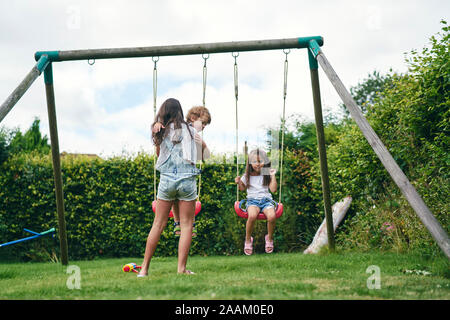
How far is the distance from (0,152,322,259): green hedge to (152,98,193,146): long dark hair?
4046 millimetres

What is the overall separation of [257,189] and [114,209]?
3.38m

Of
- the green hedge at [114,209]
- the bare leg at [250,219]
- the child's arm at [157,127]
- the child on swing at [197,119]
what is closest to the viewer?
the child's arm at [157,127]

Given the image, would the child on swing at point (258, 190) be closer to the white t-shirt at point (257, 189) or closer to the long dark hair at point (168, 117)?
the white t-shirt at point (257, 189)

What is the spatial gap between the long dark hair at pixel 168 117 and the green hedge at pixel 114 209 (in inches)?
159

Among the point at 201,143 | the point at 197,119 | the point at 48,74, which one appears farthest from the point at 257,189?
the point at 48,74

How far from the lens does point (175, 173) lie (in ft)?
12.3

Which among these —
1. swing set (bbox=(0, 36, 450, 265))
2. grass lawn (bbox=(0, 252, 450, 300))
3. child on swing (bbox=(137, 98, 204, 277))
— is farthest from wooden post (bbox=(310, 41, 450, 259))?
child on swing (bbox=(137, 98, 204, 277))

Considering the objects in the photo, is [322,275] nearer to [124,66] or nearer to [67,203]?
[124,66]

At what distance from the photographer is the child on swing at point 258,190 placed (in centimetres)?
527

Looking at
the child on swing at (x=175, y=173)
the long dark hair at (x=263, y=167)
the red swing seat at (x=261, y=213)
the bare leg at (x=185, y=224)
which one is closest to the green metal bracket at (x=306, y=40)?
the long dark hair at (x=263, y=167)

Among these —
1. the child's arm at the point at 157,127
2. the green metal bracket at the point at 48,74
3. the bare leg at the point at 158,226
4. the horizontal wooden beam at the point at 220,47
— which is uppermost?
the horizontal wooden beam at the point at 220,47

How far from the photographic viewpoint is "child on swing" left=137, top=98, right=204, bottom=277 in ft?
12.3
